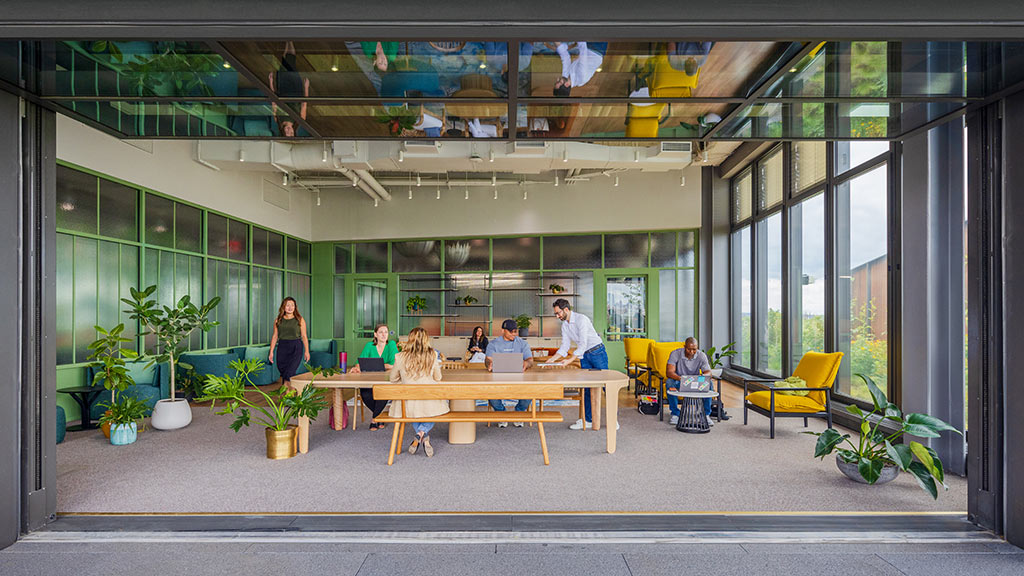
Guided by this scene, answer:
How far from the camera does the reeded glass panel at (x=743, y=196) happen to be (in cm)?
1041

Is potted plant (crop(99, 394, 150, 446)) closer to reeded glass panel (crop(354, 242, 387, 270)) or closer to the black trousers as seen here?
the black trousers

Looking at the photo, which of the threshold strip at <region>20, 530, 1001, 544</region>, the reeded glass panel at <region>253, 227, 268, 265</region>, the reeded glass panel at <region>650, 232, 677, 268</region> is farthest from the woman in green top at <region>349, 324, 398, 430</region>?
the reeded glass panel at <region>650, 232, 677, 268</region>

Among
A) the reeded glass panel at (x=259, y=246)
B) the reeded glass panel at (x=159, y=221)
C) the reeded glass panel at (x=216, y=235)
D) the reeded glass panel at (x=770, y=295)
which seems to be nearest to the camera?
the reeded glass panel at (x=159, y=221)

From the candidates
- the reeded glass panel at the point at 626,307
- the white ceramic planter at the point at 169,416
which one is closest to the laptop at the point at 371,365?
the white ceramic planter at the point at 169,416

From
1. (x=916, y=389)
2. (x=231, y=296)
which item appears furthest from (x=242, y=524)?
(x=231, y=296)

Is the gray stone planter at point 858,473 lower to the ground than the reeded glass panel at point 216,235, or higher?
lower

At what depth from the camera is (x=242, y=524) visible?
11.4 ft

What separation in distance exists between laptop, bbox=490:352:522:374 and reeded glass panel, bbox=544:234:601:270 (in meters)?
6.93

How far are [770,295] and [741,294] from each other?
5.02 ft

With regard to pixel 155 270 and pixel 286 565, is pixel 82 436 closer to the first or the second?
pixel 155 270

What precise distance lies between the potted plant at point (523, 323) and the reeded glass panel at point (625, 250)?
2.07m

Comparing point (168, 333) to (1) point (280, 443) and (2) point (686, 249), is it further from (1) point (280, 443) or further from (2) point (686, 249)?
(2) point (686, 249)

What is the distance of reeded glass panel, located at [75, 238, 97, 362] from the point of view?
6785 millimetres

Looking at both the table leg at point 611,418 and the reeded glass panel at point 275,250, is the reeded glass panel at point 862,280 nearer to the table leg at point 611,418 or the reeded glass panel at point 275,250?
the table leg at point 611,418
